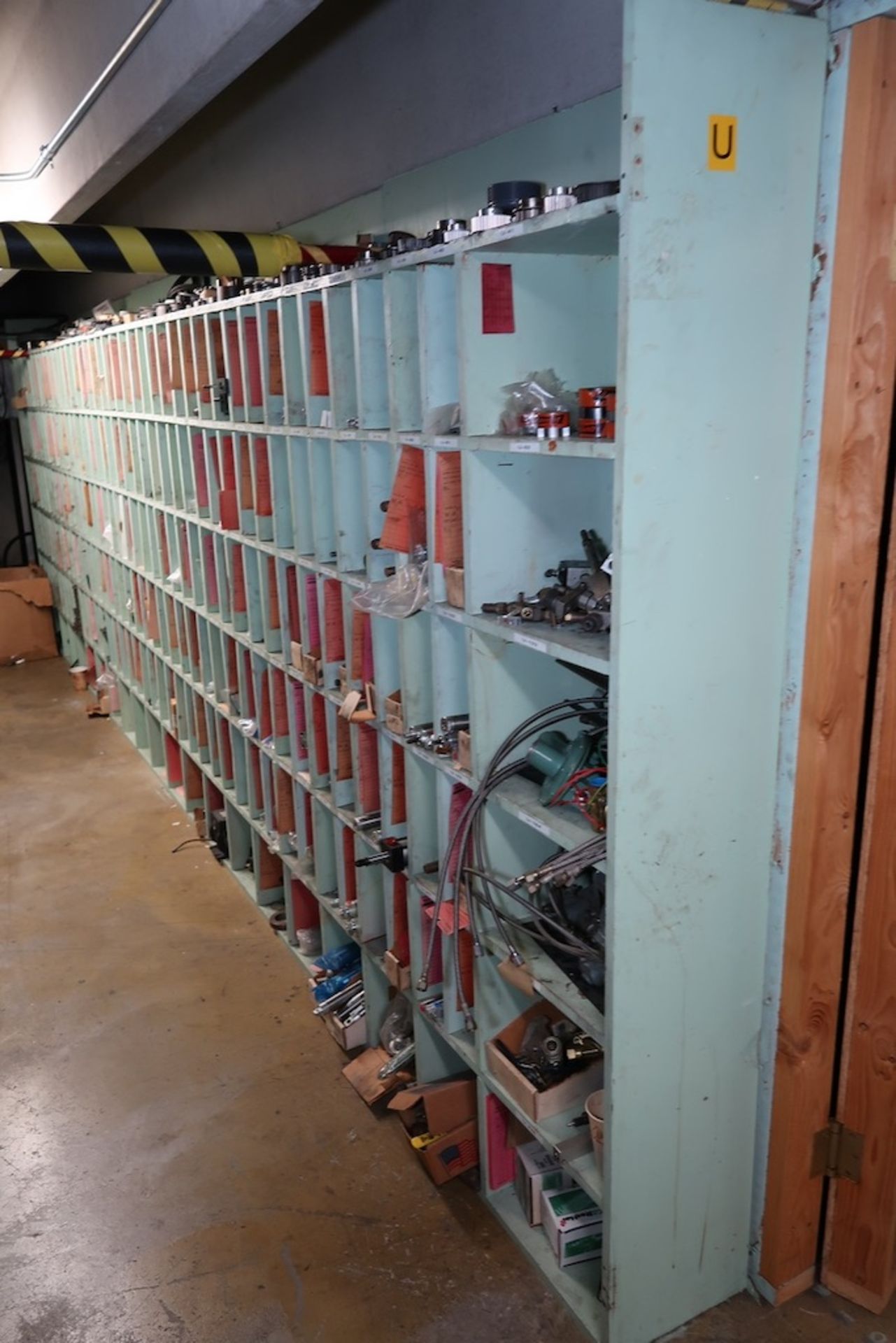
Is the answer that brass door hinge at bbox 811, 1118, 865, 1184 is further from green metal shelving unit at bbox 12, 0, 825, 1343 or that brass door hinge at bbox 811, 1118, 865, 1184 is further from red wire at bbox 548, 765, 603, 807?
red wire at bbox 548, 765, 603, 807

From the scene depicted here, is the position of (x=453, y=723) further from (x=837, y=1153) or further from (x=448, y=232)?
(x=837, y=1153)

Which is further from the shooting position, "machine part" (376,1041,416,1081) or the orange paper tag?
"machine part" (376,1041,416,1081)

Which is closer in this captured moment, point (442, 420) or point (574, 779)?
point (574, 779)

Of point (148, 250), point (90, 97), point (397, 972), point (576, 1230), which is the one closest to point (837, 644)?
point (576, 1230)

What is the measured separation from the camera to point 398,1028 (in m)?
2.70

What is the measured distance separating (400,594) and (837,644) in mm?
967

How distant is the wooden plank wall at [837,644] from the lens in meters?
1.52

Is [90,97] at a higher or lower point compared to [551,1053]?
higher

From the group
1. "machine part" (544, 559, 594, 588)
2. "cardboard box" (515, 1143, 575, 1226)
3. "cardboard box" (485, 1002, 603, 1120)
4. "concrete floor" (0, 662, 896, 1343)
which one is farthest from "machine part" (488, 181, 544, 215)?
"concrete floor" (0, 662, 896, 1343)

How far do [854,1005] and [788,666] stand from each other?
2.20 ft

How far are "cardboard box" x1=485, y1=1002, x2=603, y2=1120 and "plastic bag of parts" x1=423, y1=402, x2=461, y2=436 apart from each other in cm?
119

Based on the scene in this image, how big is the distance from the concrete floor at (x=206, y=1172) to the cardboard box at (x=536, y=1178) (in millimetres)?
101

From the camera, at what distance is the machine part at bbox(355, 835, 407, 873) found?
2.45 metres

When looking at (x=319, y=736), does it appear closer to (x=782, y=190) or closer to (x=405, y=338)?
(x=405, y=338)
